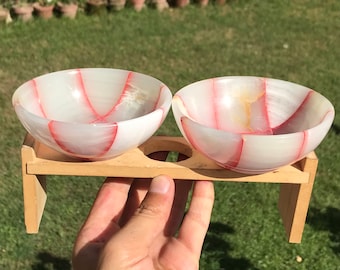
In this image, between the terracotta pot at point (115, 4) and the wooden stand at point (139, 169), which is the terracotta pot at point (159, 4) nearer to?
the terracotta pot at point (115, 4)

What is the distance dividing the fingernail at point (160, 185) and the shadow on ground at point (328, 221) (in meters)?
1.52

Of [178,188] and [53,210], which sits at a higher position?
[178,188]

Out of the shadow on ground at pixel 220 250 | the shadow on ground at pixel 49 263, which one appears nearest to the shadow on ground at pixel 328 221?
the shadow on ground at pixel 220 250

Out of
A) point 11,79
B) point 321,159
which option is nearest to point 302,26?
point 321,159

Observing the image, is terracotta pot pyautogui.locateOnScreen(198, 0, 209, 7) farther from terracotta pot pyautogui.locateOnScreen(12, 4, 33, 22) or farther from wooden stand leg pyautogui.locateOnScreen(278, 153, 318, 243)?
wooden stand leg pyautogui.locateOnScreen(278, 153, 318, 243)

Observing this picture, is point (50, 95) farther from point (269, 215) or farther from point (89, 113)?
point (269, 215)

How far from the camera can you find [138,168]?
1393 mm

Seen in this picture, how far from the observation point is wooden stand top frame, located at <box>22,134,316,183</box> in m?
1.38

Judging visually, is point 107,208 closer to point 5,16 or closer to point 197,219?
point 197,219

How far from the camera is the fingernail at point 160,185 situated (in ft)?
4.40

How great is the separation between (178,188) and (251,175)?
378 mm

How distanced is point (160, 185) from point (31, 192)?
333mm

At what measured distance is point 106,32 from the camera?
4809 mm

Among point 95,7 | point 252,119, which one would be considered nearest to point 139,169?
point 252,119
